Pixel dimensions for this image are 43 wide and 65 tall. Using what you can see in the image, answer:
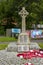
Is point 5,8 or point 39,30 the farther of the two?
point 5,8

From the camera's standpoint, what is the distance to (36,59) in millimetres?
12109

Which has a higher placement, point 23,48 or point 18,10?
point 18,10

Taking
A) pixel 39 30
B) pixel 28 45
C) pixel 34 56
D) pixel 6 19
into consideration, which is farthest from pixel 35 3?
pixel 34 56

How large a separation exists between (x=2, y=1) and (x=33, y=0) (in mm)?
5808

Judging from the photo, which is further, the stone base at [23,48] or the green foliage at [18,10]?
the green foliage at [18,10]

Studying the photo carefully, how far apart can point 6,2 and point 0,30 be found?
4.18 metres

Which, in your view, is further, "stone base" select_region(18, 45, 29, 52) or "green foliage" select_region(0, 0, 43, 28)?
"green foliage" select_region(0, 0, 43, 28)

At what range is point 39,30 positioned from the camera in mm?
34719

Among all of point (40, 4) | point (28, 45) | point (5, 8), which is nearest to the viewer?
point (28, 45)

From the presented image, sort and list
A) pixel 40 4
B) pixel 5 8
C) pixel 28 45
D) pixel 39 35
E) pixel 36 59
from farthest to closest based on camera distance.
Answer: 1. pixel 5 8
2. pixel 40 4
3. pixel 39 35
4. pixel 28 45
5. pixel 36 59

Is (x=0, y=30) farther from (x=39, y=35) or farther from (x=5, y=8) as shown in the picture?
(x=39, y=35)

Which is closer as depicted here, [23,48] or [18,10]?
[23,48]

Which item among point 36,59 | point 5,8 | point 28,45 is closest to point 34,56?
point 36,59

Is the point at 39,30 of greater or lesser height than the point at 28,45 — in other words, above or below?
below
